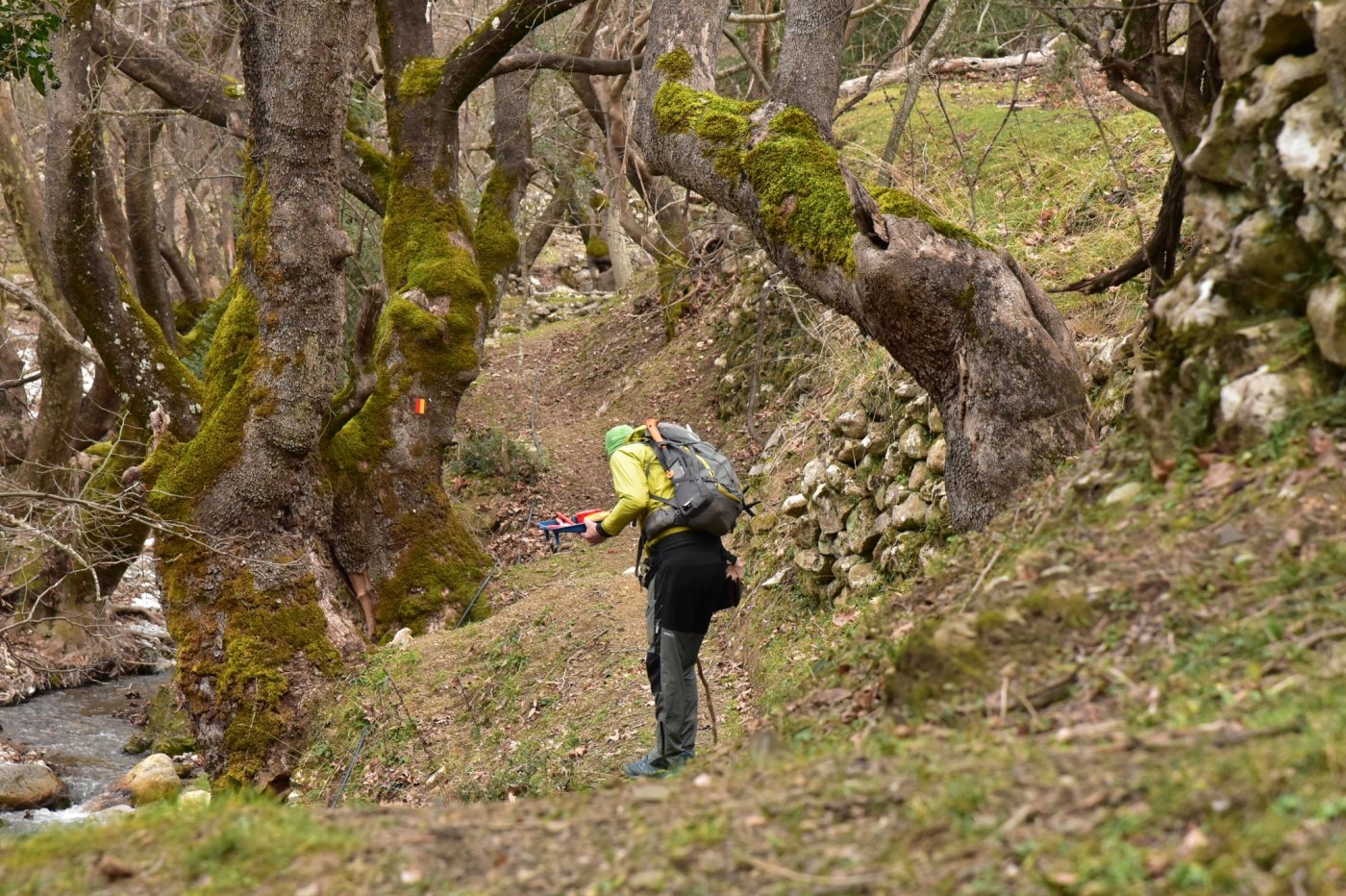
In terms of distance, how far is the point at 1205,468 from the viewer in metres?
3.78

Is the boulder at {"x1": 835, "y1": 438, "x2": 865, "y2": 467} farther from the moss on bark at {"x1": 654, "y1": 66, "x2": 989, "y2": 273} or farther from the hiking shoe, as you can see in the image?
the hiking shoe

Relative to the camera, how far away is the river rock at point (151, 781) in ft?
30.8

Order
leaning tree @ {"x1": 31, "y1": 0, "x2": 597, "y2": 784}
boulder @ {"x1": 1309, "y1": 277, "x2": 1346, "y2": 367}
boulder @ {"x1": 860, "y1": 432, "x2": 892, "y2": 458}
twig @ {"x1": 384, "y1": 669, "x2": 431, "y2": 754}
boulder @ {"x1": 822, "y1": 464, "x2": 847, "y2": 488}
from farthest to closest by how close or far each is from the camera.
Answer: leaning tree @ {"x1": 31, "y1": 0, "x2": 597, "y2": 784} → boulder @ {"x1": 822, "y1": 464, "x2": 847, "y2": 488} → twig @ {"x1": 384, "y1": 669, "x2": 431, "y2": 754} → boulder @ {"x1": 860, "y1": 432, "x2": 892, "y2": 458} → boulder @ {"x1": 1309, "y1": 277, "x2": 1346, "y2": 367}

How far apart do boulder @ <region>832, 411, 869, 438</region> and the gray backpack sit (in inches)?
103

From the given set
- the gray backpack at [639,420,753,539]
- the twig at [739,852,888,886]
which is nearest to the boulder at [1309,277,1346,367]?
the twig at [739,852,888,886]

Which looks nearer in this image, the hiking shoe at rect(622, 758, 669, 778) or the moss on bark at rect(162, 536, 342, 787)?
the hiking shoe at rect(622, 758, 669, 778)

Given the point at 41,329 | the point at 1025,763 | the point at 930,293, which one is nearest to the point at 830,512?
the point at 930,293

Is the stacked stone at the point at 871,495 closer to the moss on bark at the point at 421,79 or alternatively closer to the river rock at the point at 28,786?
the moss on bark at the point at 421,79

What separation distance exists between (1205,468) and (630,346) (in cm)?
1614

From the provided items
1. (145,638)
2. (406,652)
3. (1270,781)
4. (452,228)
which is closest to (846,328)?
(452,228)

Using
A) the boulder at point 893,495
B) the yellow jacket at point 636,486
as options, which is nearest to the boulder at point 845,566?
the boulder at point 893,495

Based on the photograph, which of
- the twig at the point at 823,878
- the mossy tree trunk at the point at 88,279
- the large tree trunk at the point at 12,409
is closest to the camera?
the twig at the point at 823,878

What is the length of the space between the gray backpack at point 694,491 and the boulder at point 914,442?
1961mm

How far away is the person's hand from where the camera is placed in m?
6.19
